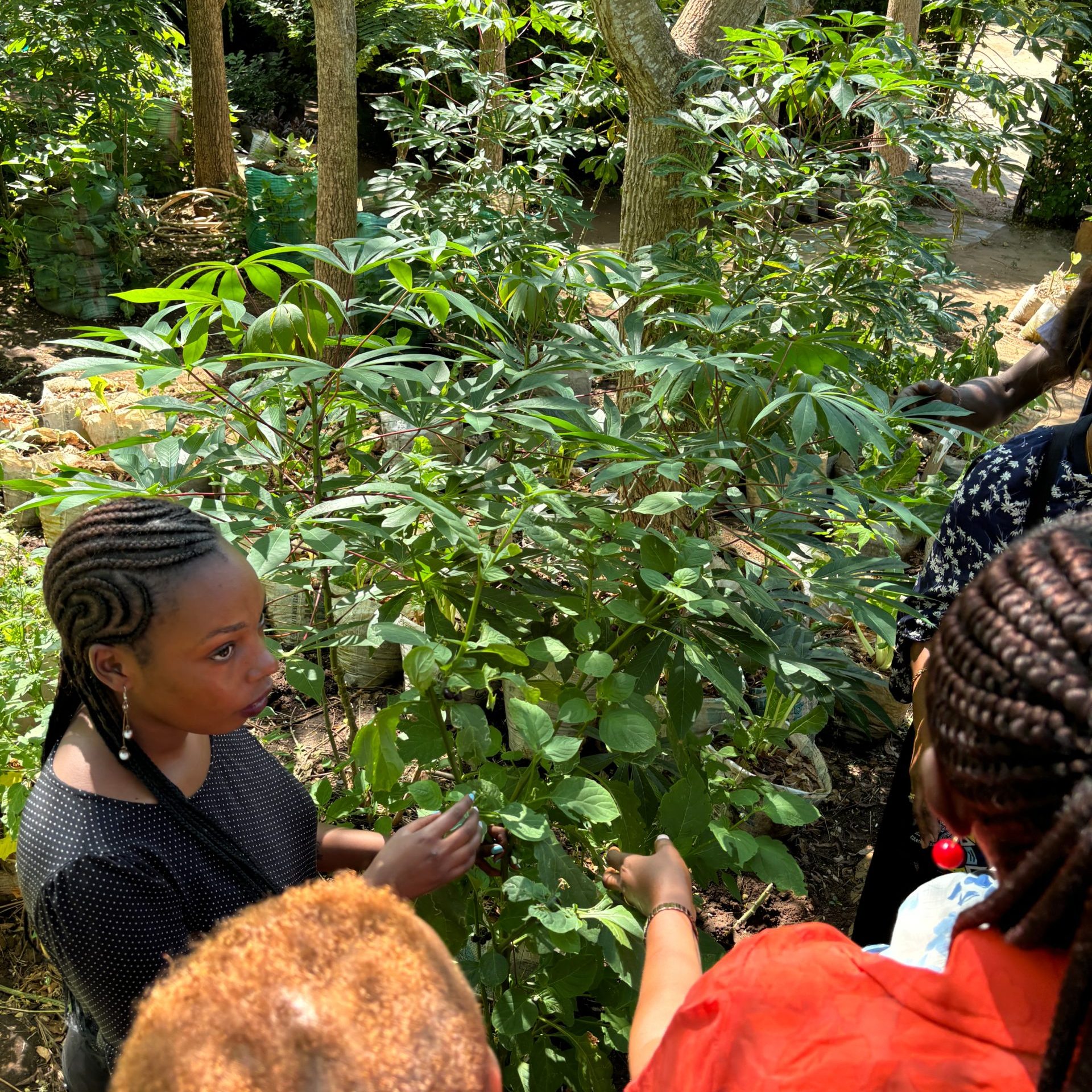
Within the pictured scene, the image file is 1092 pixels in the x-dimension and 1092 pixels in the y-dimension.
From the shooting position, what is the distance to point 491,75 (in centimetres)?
408

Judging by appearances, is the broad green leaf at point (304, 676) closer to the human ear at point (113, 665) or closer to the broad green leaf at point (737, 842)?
the human ear at point (113, 665)

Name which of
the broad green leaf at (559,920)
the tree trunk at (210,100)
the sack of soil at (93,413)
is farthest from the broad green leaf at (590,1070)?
the tree trunk at (210,100)

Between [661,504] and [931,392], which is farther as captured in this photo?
[931,392]

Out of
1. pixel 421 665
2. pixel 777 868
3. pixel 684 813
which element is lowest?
pixel 777 868

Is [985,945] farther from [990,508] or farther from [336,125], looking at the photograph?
[336,125]

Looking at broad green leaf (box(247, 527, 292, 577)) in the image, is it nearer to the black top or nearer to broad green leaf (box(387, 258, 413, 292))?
the black top

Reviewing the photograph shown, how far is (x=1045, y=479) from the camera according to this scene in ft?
5.33

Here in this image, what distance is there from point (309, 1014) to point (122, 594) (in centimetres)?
67

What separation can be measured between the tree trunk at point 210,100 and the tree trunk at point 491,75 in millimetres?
2635

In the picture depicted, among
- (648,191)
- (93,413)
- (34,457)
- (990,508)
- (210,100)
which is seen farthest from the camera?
(210,100)

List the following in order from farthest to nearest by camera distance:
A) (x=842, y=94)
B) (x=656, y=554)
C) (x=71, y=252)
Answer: (x=71, y=252) < (x=842, y=94) < (x=656, y=554)

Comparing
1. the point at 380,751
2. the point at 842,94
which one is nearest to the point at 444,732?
the point at 380,751

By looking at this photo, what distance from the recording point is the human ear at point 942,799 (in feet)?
2.72

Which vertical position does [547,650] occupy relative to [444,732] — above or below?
above
